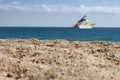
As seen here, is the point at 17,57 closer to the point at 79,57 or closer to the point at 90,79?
the point at 79,57

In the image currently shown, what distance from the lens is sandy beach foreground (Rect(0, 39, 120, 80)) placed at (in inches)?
480

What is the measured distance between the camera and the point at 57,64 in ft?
43.6

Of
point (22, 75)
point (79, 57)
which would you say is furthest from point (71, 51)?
point (22, 75)

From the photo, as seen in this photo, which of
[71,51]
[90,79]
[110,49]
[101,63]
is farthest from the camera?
[110,49]

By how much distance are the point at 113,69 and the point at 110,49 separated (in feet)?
10.7

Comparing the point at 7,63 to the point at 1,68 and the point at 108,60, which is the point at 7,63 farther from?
the point at 108,60

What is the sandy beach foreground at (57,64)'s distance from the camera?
40.0 ft

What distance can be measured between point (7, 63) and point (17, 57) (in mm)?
1168

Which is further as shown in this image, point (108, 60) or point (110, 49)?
point (110, 49)

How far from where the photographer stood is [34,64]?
13.1m

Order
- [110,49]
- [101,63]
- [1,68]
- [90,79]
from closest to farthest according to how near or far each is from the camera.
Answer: [90,79] → [1,68] → [101,63] → [110,49]

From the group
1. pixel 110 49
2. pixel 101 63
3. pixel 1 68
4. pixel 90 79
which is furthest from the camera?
pixel 110 49

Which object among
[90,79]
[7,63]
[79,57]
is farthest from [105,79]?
[7,63]

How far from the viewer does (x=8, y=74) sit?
12414 mm
